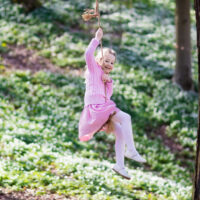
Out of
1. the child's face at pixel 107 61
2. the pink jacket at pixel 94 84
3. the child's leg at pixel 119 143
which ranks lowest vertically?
the child's leg at pixel 119 143

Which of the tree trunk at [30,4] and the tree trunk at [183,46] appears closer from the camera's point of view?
the tree trunk at [183,46]

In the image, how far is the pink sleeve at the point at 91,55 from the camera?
4.38m

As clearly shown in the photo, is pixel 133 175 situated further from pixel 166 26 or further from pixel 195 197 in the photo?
pixel 166 26

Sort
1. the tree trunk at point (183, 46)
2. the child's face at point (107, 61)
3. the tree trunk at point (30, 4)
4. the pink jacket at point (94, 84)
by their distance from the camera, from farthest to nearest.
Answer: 1. the tree trunk at point (30, 4)
2. the tree trunk at point (183, 46)
3. the child's face at point (107, 61)
4. the pink jacket at point (94, 84)

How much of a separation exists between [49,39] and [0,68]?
3.37m

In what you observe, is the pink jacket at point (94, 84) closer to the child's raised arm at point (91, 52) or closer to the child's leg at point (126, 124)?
the child's raised arm at point (91, 52)

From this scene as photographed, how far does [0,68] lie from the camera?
1269 cm

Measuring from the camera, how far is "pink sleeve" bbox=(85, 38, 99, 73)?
438 centimetres

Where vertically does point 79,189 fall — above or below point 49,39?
below

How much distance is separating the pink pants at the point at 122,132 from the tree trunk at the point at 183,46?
9058mm

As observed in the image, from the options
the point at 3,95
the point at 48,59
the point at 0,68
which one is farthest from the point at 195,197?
the point at 48,59

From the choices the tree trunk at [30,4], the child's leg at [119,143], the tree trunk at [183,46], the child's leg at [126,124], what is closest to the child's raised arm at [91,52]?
the child's leg at [126,124]

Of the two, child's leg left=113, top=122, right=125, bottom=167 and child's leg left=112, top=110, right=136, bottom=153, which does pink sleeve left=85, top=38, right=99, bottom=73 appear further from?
child's leg left=113, top=122, right=125, bottom=167

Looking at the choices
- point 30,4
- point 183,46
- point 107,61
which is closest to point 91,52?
point 107,61
